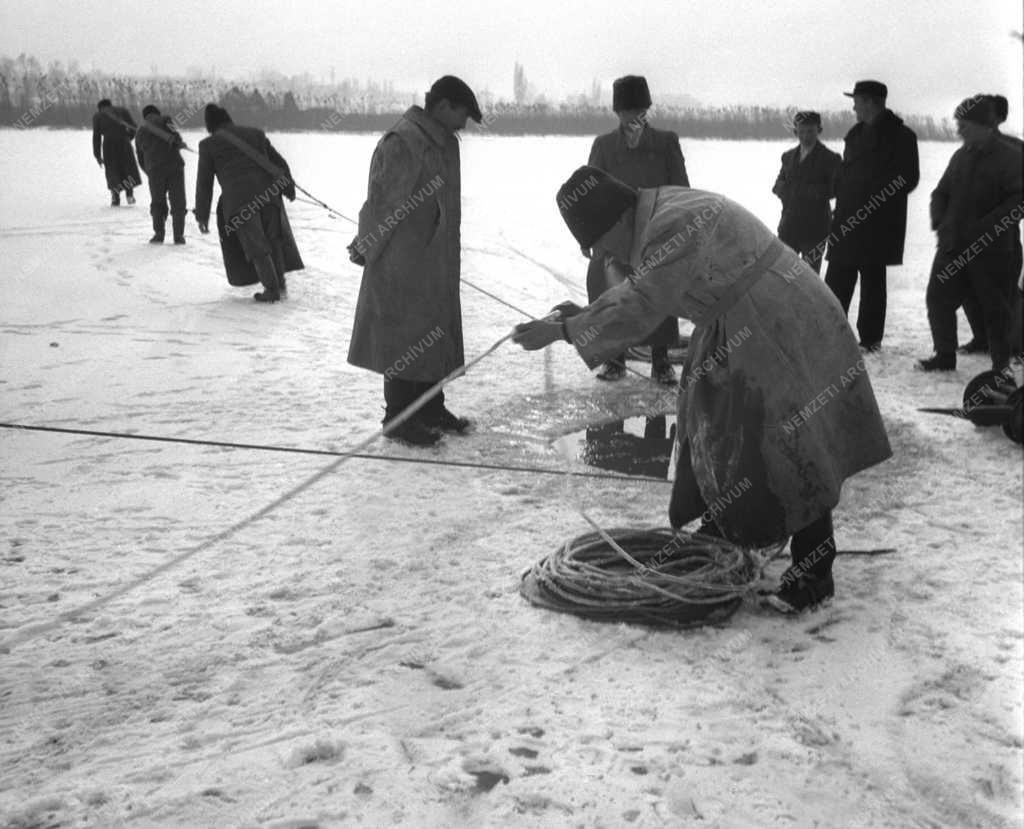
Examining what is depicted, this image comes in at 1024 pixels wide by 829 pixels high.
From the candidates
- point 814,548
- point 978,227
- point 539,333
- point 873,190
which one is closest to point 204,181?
point 873,190

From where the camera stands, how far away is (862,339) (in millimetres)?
7266

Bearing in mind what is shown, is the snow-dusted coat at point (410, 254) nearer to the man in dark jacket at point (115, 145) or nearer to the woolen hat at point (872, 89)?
the woolen hat at point (872, 89)

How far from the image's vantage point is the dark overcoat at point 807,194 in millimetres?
7891

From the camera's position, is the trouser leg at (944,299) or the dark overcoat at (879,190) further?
the dark overcoat at (879,190)

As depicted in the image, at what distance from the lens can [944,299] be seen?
21.2 feet

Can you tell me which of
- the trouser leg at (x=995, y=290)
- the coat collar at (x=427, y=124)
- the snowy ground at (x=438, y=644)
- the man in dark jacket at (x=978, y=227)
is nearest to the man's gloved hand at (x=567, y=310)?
the snowy ground at (x=438, y=644)

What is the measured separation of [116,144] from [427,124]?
10.5m

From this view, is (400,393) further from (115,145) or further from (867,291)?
(115,145)

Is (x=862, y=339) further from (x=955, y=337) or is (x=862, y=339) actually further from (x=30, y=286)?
(x=30, y=286)

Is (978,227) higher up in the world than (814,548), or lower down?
higher up

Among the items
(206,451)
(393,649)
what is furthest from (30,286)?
(393,649)

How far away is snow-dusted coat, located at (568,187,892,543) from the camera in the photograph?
3.23m

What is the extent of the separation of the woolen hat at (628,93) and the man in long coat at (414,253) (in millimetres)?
1396

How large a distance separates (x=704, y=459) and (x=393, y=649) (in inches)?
Answer: 47.1
